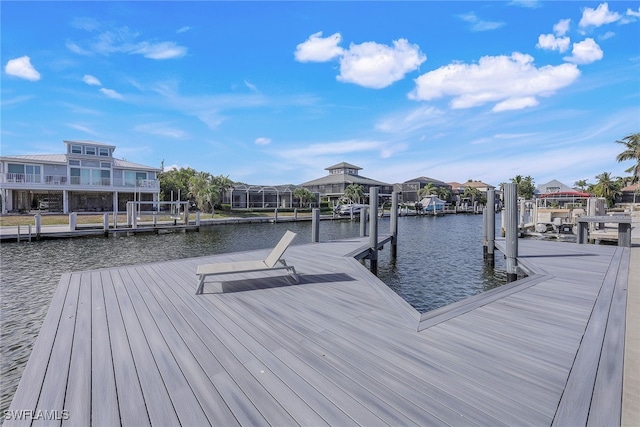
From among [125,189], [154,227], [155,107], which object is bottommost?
[154,227]

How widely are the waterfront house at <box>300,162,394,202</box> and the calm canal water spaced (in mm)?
41300

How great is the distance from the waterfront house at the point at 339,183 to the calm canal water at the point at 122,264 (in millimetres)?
41300

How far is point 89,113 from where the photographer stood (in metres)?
35.1

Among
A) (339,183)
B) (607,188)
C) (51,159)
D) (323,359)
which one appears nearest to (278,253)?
(323,359)

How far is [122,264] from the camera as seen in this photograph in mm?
12883

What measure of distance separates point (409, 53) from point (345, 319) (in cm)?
1569

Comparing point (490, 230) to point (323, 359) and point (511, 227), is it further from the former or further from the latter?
point (323, 359)

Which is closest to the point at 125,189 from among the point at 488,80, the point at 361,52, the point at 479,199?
the point at 361,52

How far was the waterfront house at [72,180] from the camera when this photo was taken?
31.6 m

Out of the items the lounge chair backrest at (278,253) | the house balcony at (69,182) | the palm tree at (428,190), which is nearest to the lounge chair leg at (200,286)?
the lounge chair backrest at (278,253)

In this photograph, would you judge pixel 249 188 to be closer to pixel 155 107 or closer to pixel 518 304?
pixel 155 107

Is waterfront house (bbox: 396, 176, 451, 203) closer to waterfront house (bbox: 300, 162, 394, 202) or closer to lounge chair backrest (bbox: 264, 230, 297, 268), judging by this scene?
waterfront house (bbox: 300, 162, 394, 202)

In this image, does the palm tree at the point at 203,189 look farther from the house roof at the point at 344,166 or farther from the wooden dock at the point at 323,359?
the house roof at the point at 344,166

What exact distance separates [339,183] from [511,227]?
2126 inches
